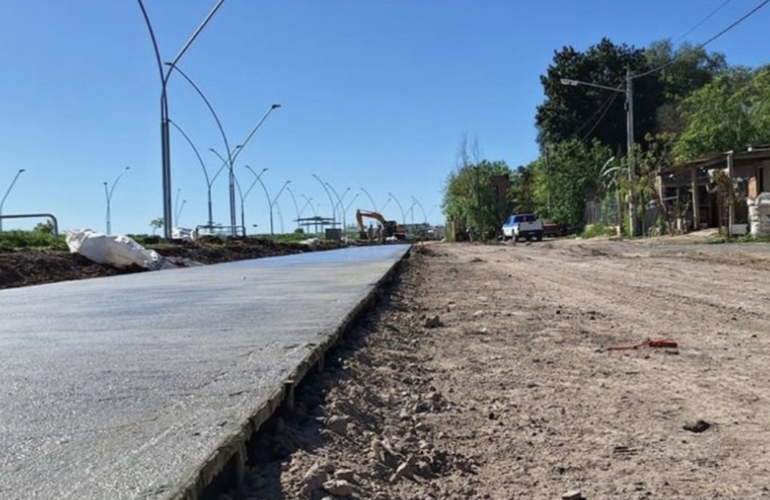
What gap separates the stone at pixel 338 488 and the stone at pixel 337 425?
0.72 meters

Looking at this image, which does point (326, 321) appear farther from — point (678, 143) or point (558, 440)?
point (678, 143)

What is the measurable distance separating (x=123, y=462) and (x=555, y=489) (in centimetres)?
166

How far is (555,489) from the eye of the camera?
9.77 feet

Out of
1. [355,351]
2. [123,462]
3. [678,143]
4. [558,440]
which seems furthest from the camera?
[678,143]

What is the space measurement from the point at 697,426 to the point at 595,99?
192 feet

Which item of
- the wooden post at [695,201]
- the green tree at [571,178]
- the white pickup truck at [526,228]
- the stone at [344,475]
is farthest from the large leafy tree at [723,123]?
the stone at [344,475]

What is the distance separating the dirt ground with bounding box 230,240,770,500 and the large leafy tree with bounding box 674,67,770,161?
114 ft

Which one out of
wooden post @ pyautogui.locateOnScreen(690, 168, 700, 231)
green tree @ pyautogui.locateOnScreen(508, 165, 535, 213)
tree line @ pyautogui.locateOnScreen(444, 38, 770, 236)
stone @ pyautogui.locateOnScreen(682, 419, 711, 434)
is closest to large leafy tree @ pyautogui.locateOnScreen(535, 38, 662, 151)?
tree line @ pyautogui.locateOnScreen(444, 38, 770, 236)

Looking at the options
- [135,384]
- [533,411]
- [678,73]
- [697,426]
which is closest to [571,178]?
[678,73]

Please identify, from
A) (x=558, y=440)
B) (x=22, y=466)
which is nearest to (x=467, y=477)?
(x=558, y=440)

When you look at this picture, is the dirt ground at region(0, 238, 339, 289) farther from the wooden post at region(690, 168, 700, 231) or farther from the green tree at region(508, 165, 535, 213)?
the green tree at region(508, 165, 535, 213)

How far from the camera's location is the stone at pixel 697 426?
3701 millimetres

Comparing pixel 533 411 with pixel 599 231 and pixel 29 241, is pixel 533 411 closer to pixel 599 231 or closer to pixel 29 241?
pixel 29 241

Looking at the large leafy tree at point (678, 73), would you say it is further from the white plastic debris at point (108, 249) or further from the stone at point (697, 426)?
the stone at point (697, 426)
